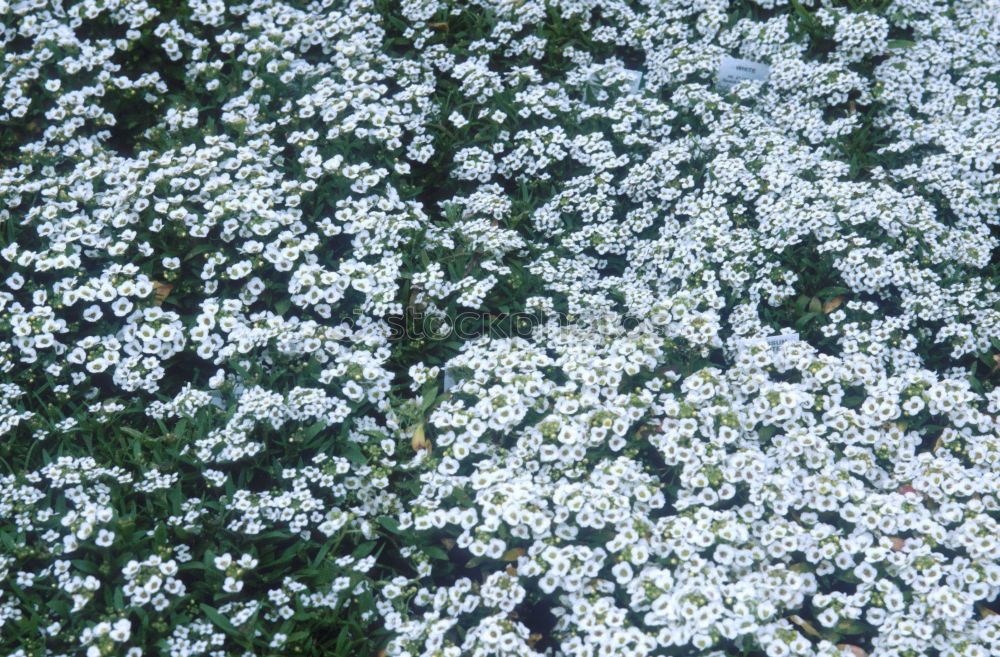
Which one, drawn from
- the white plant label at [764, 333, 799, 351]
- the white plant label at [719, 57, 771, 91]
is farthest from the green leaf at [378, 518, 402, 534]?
the white plant label at [719, 57, 771, 91]

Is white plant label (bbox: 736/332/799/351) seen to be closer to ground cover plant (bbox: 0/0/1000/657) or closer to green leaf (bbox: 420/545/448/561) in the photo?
ground cover plant (bbox: 0/0/1000/657)

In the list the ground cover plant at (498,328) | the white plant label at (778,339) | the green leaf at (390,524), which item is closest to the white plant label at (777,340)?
the white plant label at (778,339)

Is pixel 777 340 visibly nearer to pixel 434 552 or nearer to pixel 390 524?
pixel 434 552

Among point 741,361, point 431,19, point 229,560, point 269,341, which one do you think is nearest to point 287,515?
point 229,560

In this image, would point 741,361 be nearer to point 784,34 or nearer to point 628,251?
point 628,251

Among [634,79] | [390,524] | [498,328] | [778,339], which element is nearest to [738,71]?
[634,79]

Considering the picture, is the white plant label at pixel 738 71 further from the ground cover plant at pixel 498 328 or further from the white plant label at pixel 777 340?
the white plant label at pixel 777 340
